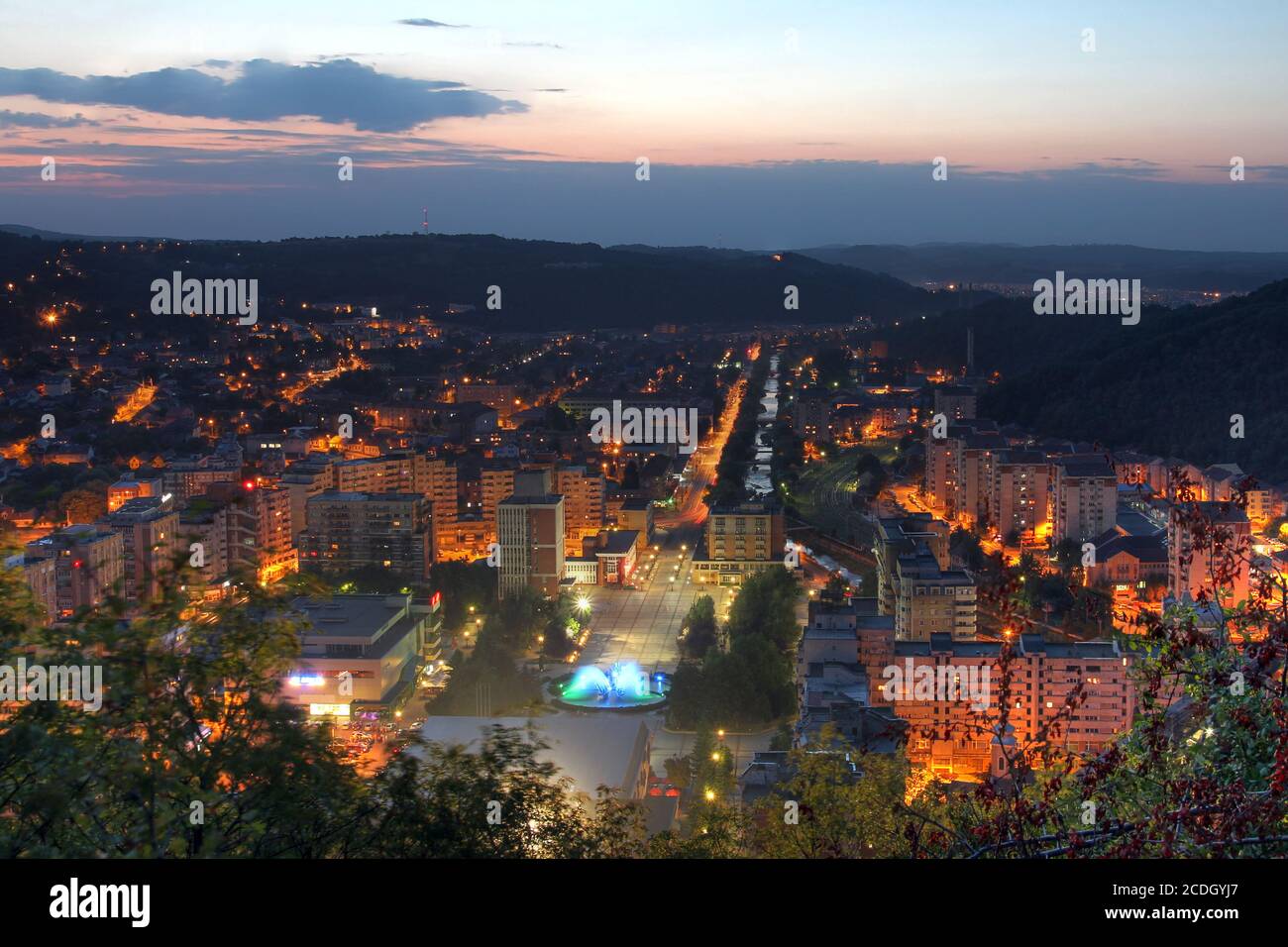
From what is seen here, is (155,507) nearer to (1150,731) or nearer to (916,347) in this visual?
(1150,731)

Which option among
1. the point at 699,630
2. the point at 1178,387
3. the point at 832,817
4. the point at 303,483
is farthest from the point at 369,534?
the point at 1178,387

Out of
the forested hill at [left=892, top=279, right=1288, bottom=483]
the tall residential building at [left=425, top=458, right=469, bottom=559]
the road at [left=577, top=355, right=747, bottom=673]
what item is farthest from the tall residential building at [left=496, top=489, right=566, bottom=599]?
the forested hill at [left=892, top=279, right=1288, bottom=483]

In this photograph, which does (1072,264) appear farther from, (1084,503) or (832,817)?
(832,817)

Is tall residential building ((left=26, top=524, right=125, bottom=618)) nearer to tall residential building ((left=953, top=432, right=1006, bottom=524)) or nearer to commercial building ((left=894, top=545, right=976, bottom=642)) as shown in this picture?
commercial building ((left=894, top=545, right=976, bottom=642))

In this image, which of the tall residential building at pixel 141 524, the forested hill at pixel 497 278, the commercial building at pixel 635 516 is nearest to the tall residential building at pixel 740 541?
the commercial building at pixel 635 516

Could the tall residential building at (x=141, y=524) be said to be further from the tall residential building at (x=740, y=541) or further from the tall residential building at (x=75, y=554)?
the tall residential building at (x=740, y=541)
